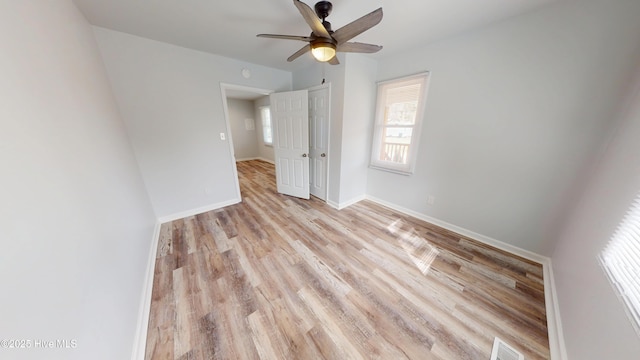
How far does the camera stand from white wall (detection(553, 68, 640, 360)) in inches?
33.2

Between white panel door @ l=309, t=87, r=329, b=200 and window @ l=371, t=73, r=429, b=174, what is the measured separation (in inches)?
31.9

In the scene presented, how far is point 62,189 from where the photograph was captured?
861mm

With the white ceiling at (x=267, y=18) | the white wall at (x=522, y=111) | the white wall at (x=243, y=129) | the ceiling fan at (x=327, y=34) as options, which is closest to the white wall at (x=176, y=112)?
the white ceiling at (x=267, y=18)

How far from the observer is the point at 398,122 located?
2.71 metres

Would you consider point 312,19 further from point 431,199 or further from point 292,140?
point 431,199

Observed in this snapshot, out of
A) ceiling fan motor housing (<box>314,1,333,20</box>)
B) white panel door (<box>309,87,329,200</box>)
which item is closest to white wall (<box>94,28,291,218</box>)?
white panel door (<box>309,87,329,200</box>)

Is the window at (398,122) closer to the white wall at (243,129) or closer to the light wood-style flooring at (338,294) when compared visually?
the light wood-style flooring at (338,294)

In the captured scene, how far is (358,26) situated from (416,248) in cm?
219

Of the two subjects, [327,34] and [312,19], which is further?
[327,34]

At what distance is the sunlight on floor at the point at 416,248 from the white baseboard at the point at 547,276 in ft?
1.44

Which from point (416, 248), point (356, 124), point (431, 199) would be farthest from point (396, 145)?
point (416, 248)

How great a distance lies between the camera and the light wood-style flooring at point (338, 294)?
1202mm

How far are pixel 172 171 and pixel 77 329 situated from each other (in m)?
2.23

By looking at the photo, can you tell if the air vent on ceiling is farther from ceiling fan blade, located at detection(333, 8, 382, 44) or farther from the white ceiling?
the white ceiling
